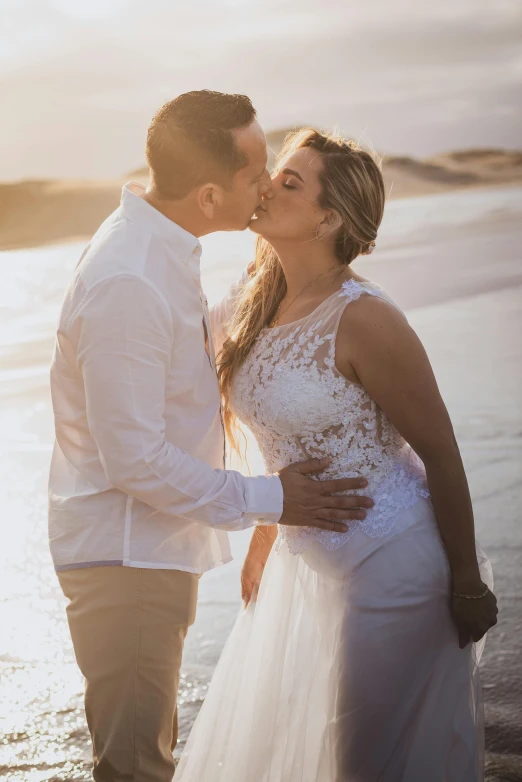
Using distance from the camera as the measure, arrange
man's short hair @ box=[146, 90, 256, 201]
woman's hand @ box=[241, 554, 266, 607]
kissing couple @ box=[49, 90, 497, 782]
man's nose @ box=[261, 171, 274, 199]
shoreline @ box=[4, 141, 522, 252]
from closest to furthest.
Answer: kissing couple @ box=[49, 90, 497, 782] < man's short hair @ box=[146, 90, 256, 201] < man's nose @ box=[261, 171, 274, 199] < woman's hand @ box=[241, 554, 266, 607] < shoreline @ box=[4, 141, 522, 252]

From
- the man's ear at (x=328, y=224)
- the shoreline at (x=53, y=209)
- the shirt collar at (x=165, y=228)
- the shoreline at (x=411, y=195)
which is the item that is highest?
the shirt collar at (x=165, y=228)

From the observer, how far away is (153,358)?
1.88 meters

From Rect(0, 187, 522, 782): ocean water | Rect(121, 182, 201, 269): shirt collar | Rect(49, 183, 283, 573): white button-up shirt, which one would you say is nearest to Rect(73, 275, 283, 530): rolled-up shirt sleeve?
Rect(49, 183, 283, 573): white button-up shirt

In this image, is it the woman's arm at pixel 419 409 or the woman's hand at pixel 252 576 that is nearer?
the woman's arm at pixel 419 409

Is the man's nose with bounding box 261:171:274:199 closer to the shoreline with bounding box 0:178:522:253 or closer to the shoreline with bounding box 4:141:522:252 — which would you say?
the shoreline with bounding box 4:141:522:252

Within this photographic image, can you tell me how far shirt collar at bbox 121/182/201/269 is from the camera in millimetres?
2008

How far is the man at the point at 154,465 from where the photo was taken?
1891 millimetres

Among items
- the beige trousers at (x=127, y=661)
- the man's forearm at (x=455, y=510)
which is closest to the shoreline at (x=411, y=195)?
the beige trousers at (x=127, y=661)

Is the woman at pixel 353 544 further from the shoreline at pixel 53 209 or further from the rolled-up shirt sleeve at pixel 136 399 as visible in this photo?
the shoreline at pixel 53 209

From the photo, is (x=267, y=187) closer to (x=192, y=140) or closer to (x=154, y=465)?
(x=192, y=140)

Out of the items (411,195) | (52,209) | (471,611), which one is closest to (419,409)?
(471,611)

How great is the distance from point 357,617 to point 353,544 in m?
0.17

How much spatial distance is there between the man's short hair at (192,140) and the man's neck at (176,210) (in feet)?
0.05

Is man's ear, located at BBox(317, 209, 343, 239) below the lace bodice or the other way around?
the other way around
